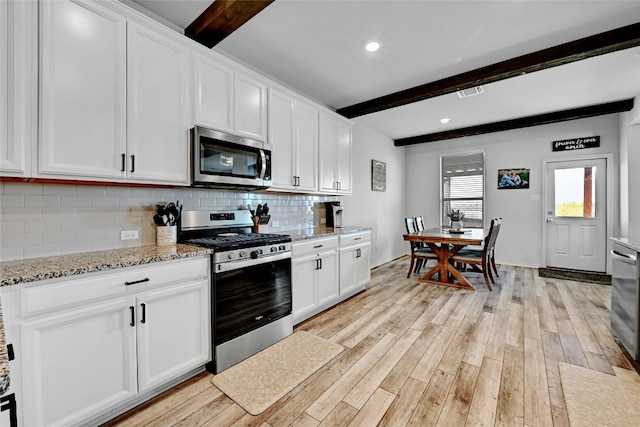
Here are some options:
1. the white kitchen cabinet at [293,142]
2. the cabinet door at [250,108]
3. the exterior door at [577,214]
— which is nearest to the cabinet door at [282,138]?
the white kitchen cabinet at [293,142]

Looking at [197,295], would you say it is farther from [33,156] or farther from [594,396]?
[594,396]

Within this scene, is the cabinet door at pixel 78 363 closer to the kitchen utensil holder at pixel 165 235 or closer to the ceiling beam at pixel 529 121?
the kitchen utensil holder at pixel 165 235

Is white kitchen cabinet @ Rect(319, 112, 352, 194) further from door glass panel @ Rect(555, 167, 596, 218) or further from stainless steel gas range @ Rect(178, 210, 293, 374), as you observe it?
door glass panel @ Rect(555, 167, 596, 218)

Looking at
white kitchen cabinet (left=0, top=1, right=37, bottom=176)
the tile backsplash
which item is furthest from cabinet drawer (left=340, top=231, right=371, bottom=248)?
white kitchen cabinet (left=0, top=1, right=37, bottom=176)

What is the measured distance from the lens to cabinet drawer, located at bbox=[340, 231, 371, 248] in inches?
A: 132

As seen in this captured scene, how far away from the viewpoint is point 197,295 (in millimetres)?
1906

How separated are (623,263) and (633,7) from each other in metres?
2.04

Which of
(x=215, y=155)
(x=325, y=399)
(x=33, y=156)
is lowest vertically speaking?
(x=325, y=399)

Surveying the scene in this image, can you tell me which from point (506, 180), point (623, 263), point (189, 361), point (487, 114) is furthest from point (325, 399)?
point (506, 180)

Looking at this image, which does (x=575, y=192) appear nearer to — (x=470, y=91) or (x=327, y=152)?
(x=470, y=91)

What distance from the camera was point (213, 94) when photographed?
7.46ft

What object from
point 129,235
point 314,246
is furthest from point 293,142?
point 129,235

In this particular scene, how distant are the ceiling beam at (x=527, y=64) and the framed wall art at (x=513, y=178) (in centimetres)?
284

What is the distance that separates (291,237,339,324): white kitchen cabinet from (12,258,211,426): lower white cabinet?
962 millimetres
